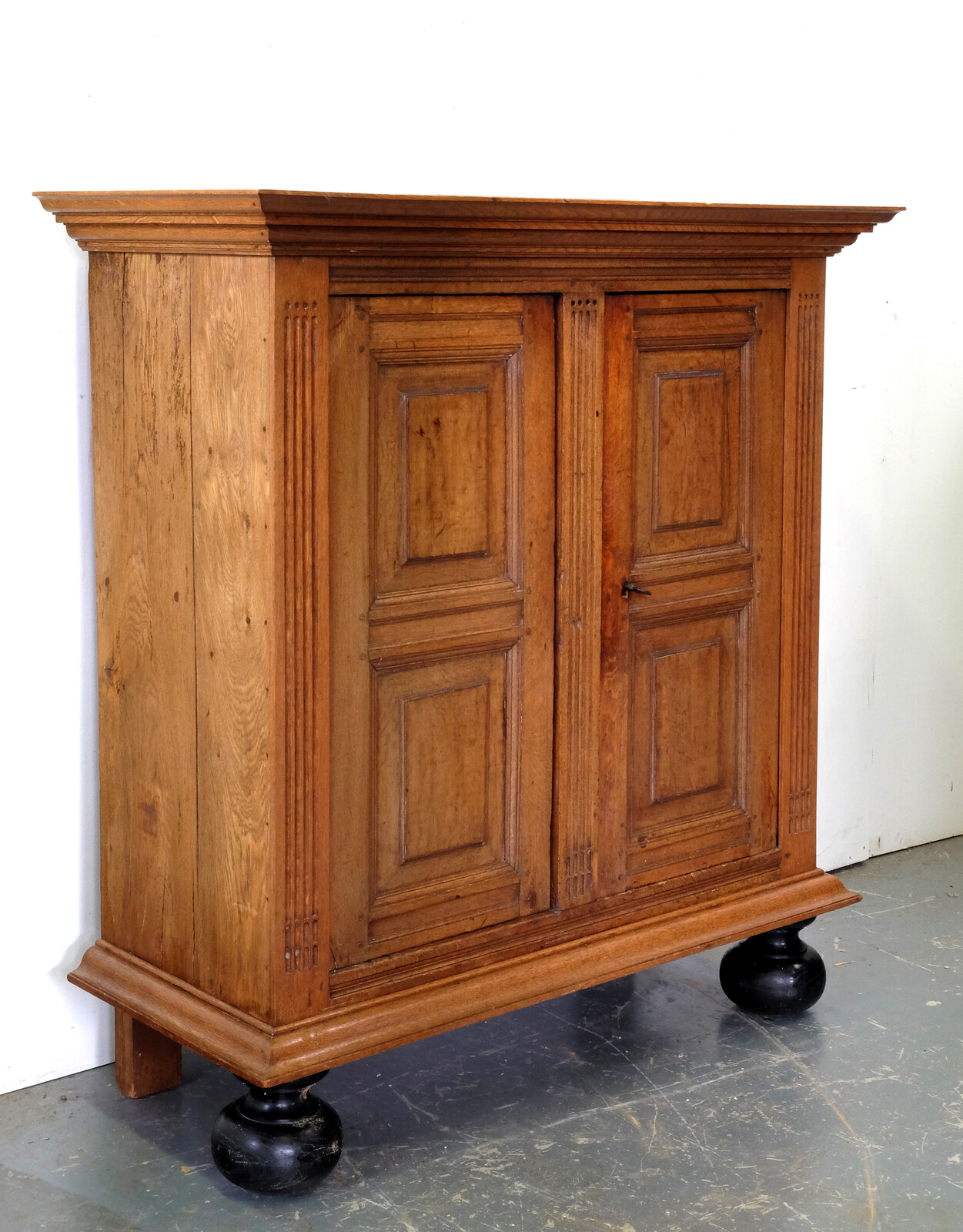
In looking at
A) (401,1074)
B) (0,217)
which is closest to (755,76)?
(0,217)

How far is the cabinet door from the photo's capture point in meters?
2.53

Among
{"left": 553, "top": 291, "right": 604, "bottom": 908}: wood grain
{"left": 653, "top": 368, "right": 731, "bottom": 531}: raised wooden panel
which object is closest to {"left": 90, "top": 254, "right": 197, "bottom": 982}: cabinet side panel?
{"left": 553, "top": 291, "right": 604, "bottom": 908}: wood grain

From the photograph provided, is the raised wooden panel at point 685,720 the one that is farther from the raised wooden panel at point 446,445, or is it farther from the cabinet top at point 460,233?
the cabinet top at point 460,233

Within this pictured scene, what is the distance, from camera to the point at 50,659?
9.64ft

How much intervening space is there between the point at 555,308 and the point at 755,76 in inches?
57.2

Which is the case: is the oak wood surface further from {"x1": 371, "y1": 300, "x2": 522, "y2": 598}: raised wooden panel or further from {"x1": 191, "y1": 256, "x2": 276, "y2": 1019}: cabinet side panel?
{"x1": 371, "y1": 300, "x2": 522, "y2": 598}: raised wooden panel

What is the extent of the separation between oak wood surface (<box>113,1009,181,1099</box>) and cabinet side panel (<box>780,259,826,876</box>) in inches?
49.8

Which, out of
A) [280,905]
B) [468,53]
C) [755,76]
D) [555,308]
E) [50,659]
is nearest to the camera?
[280,905]

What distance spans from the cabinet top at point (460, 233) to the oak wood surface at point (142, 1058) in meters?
1.39

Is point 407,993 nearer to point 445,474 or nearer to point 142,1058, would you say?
point 142,1058

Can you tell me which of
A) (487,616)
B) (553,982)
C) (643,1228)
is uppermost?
(487,616)

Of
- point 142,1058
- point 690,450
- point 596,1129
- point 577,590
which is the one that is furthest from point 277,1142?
point 690,450

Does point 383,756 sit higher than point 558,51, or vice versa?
point 558,51

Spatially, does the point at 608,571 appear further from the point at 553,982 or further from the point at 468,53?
the point at 468,53
